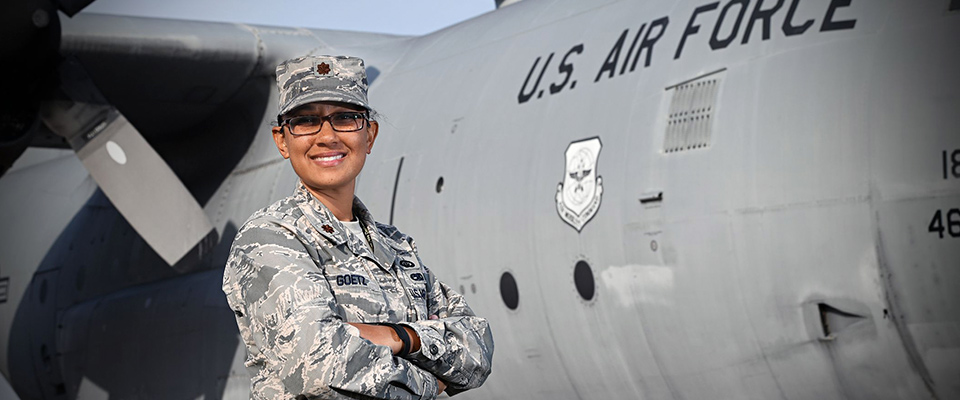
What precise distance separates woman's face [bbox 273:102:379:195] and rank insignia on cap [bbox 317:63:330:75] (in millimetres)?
85

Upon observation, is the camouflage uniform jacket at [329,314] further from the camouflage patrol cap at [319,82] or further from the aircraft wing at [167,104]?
the aircraft wing at [167,104]

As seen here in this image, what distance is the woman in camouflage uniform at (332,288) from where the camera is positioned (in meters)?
2.51

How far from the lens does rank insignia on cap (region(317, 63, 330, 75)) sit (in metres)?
2.86

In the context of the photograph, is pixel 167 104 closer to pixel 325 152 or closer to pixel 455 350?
pixel 325 152

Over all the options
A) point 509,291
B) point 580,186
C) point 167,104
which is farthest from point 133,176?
point 580,186

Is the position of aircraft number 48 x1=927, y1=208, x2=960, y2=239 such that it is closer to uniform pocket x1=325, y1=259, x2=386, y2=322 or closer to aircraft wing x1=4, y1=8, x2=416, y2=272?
uniform pocket x1=325, y1=259, x2=386, y2=322

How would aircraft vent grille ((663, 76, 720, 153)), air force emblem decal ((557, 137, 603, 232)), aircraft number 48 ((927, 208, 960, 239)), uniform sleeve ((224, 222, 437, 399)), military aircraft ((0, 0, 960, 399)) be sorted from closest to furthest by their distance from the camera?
1. uniform sleeve ((224, 222, 437, 399))
2. aircraft number 48 ((927, 208, 960, 239))
3. military aircraft ((0, 0, 960, 399))
4. aircraft vent grille ((663, 76, 720, 153))
5. air force emblem decal ((557, 137, 603, 232))

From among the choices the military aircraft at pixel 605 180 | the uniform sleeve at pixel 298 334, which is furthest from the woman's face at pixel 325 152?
the military aircraft at pixel 605 180

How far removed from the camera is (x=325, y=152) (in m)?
2.87

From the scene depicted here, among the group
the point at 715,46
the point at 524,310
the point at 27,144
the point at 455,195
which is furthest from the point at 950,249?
the point at 27,144

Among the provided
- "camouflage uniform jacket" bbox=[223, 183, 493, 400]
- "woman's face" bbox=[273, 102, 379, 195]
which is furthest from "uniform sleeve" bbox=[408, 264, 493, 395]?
"woman's face" bbox=[273, 102, 379, 195]

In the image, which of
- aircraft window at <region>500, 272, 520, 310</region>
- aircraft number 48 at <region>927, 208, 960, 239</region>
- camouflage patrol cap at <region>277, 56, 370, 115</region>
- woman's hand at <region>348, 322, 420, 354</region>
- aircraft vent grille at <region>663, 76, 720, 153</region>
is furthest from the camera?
aircraft window at <region>500, 272, 520, 310</region>

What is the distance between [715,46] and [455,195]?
2.05 meters

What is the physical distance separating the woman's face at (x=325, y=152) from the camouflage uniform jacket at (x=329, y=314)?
7cm
